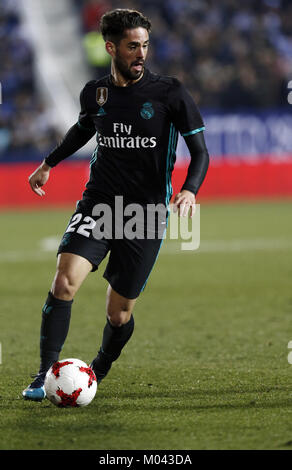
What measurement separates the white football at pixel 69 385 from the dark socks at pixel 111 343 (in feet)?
1.55

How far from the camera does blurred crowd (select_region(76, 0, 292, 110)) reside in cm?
2133

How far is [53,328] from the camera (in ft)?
16.2

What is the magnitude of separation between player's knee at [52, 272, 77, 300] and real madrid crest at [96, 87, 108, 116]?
40.2 inches

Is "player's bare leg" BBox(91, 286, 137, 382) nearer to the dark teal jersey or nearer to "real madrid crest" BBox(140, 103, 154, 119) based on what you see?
the dark teal jersey

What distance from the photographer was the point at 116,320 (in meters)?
5.21

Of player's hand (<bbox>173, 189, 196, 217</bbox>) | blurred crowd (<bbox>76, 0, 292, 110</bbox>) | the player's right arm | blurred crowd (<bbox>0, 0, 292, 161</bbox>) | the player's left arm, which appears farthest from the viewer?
blurred crowd (<bbox>76, 0, 292, 110</bbox>)

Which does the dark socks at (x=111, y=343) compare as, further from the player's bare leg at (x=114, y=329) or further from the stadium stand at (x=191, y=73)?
the stadium stand at (x=191, y=73)

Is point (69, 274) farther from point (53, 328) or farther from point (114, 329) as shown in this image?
point (114, 329)

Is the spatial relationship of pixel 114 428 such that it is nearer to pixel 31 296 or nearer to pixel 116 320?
pixel 116 320

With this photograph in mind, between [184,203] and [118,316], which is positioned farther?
[118,316]

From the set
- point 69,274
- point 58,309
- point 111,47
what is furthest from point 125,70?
point 58,309

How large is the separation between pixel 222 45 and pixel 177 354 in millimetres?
17335

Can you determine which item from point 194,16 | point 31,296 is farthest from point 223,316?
point 194,16
